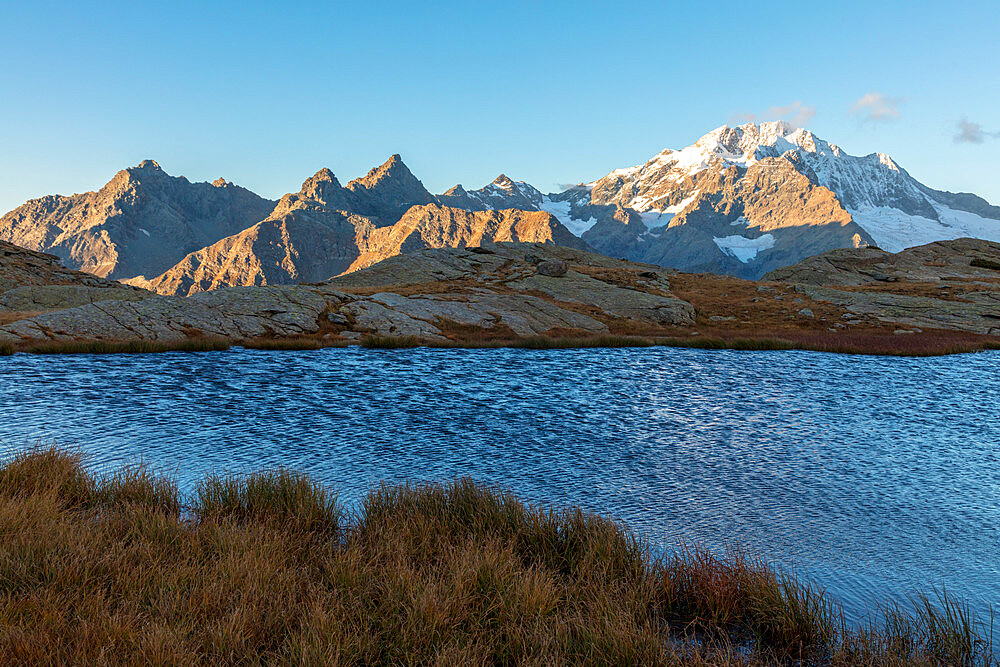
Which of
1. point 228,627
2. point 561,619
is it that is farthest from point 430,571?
point 228,627

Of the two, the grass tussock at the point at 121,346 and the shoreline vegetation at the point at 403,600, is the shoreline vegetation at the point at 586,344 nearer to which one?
the grass tussock at the point at 121,346

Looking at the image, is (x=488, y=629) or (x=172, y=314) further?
(x=172, y=314)

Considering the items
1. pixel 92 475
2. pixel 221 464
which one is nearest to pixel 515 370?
pixel 221 464

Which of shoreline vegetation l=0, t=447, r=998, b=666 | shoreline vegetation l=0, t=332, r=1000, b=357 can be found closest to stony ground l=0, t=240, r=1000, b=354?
shoreline vegetation l=0, t=332, r=1000, b=357

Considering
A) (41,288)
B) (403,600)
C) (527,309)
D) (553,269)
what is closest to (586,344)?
(527,309)

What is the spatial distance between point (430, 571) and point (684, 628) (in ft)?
10.3

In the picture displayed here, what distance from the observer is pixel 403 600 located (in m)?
6.48

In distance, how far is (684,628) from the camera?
6562 mm

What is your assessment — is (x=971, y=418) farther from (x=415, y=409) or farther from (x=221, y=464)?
(x=221, y=464)

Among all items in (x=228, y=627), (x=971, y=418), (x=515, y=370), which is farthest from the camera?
(x=515, y=370)

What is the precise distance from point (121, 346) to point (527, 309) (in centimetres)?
3127

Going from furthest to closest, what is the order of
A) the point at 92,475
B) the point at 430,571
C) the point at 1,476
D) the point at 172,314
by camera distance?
1. the point at 172,314
2. the point at 92,475
3. the point at 1,476
4. the point at 430,571

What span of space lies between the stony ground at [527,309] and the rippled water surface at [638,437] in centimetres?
925

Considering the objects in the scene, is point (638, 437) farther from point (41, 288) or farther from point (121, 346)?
point (41, 288)
